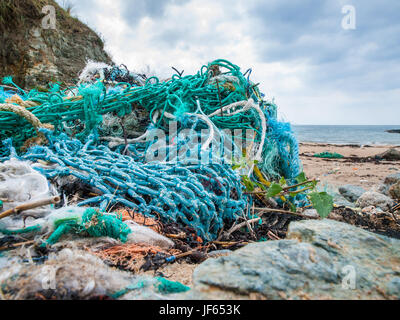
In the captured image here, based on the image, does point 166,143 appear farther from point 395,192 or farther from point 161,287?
point 395,192

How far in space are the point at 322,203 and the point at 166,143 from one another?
132 cm

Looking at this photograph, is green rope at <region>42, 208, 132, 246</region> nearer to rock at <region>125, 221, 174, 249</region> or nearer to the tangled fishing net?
rock at <region>125, 221, 174, 249</region>

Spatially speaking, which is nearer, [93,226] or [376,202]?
[93,226]

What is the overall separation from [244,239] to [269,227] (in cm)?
31

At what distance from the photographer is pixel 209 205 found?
1544mm

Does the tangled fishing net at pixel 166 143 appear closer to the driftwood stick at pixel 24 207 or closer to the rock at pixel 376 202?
the driftwood stick at pixel 24 207

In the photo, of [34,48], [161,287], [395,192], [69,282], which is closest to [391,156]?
[395,192]

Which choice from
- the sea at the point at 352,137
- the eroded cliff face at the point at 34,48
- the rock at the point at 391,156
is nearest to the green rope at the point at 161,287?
the sea at the point at 352,137

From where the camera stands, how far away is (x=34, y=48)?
7398mm

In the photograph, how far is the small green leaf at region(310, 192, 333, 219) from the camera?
157 centimetres

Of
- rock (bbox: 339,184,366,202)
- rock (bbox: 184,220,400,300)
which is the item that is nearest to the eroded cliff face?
rock (bbox: 339,184,366,202)

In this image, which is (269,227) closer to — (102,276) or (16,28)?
(102,276)

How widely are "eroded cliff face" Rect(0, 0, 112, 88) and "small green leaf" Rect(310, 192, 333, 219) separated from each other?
6966 mm
